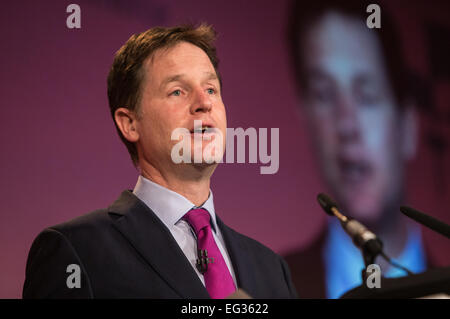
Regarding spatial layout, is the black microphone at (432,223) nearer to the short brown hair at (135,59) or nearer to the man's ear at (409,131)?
the short brown hair at (135,59)

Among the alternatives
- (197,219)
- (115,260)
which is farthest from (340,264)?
(115,260)

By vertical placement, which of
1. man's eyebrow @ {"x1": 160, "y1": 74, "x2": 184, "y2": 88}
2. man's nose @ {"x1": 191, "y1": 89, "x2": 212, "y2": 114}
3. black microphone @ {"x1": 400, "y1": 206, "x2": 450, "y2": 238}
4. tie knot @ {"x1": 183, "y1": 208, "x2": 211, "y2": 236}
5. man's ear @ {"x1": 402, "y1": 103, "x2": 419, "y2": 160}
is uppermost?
man's eyebrow @ {"x1": 160, "y1": 74, "x2": 184, "y2": 88}

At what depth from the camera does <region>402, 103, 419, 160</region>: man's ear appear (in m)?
3.41

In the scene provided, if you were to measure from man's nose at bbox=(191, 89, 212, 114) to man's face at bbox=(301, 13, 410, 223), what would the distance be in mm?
1572

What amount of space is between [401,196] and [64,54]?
7.15ft

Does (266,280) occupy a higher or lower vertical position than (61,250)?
lower

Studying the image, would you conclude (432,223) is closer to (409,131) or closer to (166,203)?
(166,203)

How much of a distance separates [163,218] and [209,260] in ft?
0.63

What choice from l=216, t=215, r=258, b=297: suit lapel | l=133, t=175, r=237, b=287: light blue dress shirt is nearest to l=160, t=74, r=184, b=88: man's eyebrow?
l=133, t=175, r=237, b=287: light blue dress shirt

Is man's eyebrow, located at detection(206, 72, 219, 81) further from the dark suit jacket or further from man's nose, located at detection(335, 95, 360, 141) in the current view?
man's nose, located at detection(335, 95, 360, 141)

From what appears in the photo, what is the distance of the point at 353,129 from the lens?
3197 mm

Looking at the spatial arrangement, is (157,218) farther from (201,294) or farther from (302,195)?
(302,195)

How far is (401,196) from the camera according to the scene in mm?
3330
